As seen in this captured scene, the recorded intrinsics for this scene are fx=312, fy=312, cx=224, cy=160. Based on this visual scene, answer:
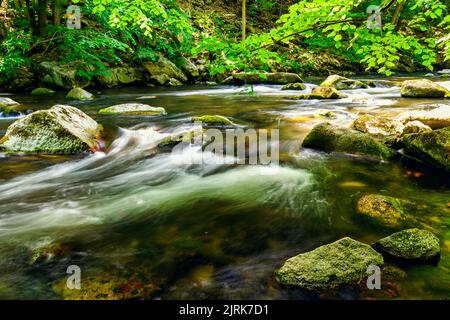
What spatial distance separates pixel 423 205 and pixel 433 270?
4.58ft

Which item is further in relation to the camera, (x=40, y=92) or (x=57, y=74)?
(x=57, y=74)

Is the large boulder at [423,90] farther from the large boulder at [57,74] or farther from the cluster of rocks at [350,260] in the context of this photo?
the large boulder at [57,74]

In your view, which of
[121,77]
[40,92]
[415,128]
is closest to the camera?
[415,128]

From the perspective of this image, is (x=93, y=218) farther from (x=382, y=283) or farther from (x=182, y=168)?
(x=382, y=283)

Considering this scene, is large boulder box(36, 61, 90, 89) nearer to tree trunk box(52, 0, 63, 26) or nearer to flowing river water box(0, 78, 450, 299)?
tree trunk box(52, 0, 63, 26)

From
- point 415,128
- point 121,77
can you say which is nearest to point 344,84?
point 415,128

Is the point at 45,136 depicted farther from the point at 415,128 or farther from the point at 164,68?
the point at 164,68

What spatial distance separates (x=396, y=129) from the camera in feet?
20.0

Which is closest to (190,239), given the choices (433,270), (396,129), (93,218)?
(93,218)

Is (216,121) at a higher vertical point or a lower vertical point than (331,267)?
higher

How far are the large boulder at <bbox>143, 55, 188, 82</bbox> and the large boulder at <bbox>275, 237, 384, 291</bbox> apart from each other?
1513 centimetres

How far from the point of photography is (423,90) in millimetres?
11289

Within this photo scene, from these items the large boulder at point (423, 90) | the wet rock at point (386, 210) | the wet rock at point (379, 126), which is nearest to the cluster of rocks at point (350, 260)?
the wet rock at point (386, 210)

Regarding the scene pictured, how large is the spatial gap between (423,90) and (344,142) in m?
7.95
